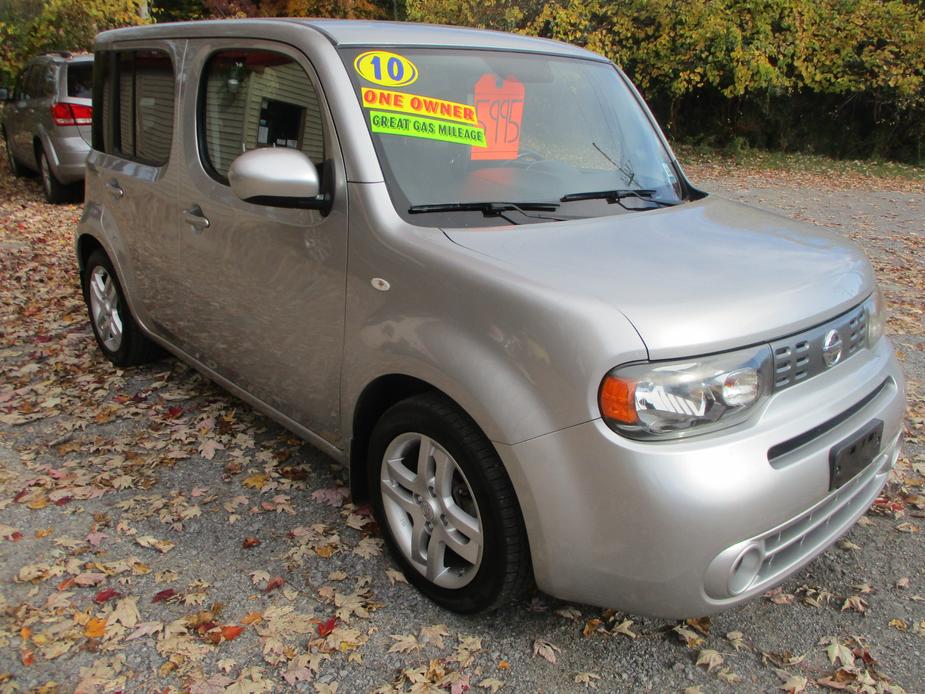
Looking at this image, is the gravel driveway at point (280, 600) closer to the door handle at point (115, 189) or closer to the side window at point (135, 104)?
the door handle at point (115, 189)

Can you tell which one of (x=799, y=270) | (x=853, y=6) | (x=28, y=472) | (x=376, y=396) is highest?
(x=853, y=6)

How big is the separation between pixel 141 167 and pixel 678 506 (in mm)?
3211

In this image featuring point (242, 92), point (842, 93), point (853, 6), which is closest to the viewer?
point (242, 92)

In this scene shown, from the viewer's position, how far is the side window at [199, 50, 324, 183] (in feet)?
9.39

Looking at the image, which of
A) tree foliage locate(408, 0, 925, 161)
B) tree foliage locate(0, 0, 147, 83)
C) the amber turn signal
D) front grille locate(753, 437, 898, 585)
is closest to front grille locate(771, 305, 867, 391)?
front grille locate(753, 437, 898, 585)

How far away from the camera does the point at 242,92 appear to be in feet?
10.6

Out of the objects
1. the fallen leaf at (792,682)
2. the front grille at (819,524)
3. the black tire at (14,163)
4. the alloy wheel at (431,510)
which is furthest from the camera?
the black tire at (14,163)

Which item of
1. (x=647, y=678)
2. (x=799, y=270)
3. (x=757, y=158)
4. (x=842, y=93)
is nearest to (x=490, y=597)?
(x=647, y=678)

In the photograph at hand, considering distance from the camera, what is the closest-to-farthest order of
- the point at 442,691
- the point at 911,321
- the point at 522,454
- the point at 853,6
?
the point at 522,454, the point at 442,691, the point at 911,321, the point at 853,6

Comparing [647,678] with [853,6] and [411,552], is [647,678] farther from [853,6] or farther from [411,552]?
[853,6]

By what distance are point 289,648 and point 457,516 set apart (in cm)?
71

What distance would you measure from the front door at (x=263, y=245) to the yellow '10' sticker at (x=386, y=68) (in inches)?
7.2

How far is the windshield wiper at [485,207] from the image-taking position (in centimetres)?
262

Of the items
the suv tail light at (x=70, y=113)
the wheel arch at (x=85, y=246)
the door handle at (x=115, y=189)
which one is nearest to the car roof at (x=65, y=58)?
the suv tail light at (x=70, y=113)
